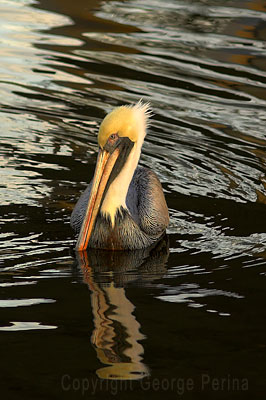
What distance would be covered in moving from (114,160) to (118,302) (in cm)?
143

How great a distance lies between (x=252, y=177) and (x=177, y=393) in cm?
364

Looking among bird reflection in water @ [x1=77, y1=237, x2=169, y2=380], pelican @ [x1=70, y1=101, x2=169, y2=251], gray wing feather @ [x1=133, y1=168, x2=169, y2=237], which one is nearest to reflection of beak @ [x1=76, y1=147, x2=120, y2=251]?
pelican @ [x1=70, y1=101, x2=169, y2=251]

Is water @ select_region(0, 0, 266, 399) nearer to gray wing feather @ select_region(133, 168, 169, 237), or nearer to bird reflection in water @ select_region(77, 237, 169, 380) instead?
bird reflection in water @ select_region(77, 237, 169, 380)

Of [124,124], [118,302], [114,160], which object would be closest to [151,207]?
[114,160]

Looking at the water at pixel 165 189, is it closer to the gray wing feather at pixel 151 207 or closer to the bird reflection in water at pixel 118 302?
the bird reflection in water at pixel 118 302

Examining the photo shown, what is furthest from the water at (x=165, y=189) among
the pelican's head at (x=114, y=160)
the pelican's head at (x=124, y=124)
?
the pelican's head at (x=124, y=124)

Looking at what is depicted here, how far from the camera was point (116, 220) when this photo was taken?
6.21 metres

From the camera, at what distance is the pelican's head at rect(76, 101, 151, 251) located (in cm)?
607

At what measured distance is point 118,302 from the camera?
16.4ft

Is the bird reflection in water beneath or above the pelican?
beneath

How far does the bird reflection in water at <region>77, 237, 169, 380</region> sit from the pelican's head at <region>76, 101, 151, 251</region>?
285 mm

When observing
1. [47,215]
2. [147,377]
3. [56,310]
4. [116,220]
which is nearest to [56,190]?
[47,215]

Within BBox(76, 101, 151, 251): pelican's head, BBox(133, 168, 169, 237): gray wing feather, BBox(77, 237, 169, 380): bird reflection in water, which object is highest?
BBox(76, 101, 151, 251): pelican's head

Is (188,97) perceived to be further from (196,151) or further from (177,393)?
(177,393)
